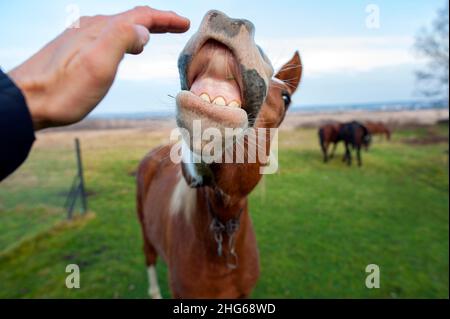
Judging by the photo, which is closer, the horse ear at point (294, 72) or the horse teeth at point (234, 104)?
the horse teeth at point (234, 104)

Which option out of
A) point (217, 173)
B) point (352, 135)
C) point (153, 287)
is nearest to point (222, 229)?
point (217, 173)

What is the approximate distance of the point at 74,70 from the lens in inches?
31.7

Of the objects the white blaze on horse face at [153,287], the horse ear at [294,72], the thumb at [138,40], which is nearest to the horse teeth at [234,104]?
the thumb at [138,40]

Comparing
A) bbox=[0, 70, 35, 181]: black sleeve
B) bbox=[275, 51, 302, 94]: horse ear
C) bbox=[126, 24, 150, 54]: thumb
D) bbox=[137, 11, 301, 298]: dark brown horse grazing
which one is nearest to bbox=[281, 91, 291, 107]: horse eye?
bbox=[137, 11, 301, 298]: dark brown horse grazing

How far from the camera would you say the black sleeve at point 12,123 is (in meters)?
0.74

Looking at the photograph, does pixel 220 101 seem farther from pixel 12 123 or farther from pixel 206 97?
pixel 12 123

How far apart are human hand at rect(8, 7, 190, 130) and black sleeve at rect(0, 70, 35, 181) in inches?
0.8

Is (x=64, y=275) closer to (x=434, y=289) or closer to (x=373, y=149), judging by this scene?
(x=434, y=289)

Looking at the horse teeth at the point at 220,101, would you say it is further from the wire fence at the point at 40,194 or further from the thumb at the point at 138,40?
the wire fence at the point at 40,194

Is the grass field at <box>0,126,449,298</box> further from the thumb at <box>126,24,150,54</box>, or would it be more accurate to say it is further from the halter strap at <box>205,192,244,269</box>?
the thumb at <box>126,24,150,54</box>

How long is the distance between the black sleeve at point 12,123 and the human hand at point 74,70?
2cm
